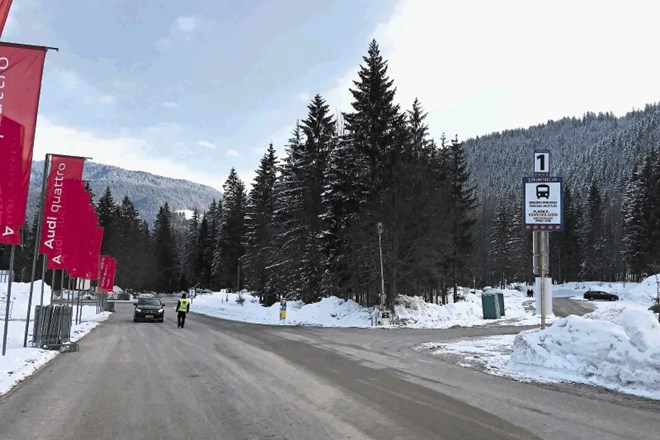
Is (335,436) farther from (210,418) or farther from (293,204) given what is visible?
(293,204)

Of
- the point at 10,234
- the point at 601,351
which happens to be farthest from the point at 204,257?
the point at 601,351

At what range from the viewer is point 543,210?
52.2 feet

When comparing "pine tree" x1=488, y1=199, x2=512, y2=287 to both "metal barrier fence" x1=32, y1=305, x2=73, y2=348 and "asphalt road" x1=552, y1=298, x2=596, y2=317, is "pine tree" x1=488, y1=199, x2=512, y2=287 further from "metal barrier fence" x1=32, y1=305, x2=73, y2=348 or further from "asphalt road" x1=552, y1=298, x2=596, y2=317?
"metal barrier fence" x1=32, y1=305, x2=73, y2=348

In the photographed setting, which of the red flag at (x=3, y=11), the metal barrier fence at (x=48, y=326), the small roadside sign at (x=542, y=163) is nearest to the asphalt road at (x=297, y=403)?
the metal barrier fence at (x=48, y=326)

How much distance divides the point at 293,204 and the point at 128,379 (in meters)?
31.0

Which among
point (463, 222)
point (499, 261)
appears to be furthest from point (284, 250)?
point (499, 261)

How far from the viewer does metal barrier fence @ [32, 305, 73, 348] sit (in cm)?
1427

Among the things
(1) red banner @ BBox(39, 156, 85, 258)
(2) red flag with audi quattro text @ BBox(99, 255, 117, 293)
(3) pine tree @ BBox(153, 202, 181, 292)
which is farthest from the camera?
(3) pine tree @ BBox(153, 202, 181, 292)

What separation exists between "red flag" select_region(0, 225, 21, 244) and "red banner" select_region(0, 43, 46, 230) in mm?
208

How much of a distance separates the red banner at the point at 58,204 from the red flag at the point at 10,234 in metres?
7.32

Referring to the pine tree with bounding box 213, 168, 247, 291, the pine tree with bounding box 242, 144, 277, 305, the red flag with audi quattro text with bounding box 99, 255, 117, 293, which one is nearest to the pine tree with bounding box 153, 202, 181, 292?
the pine tree with bounding box 213, 168, 247, 291

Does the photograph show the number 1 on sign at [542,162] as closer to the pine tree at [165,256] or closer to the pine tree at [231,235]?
the pine tree at [231,235]

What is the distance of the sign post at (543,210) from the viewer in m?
15.8

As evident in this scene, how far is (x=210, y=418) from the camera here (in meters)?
6.77
